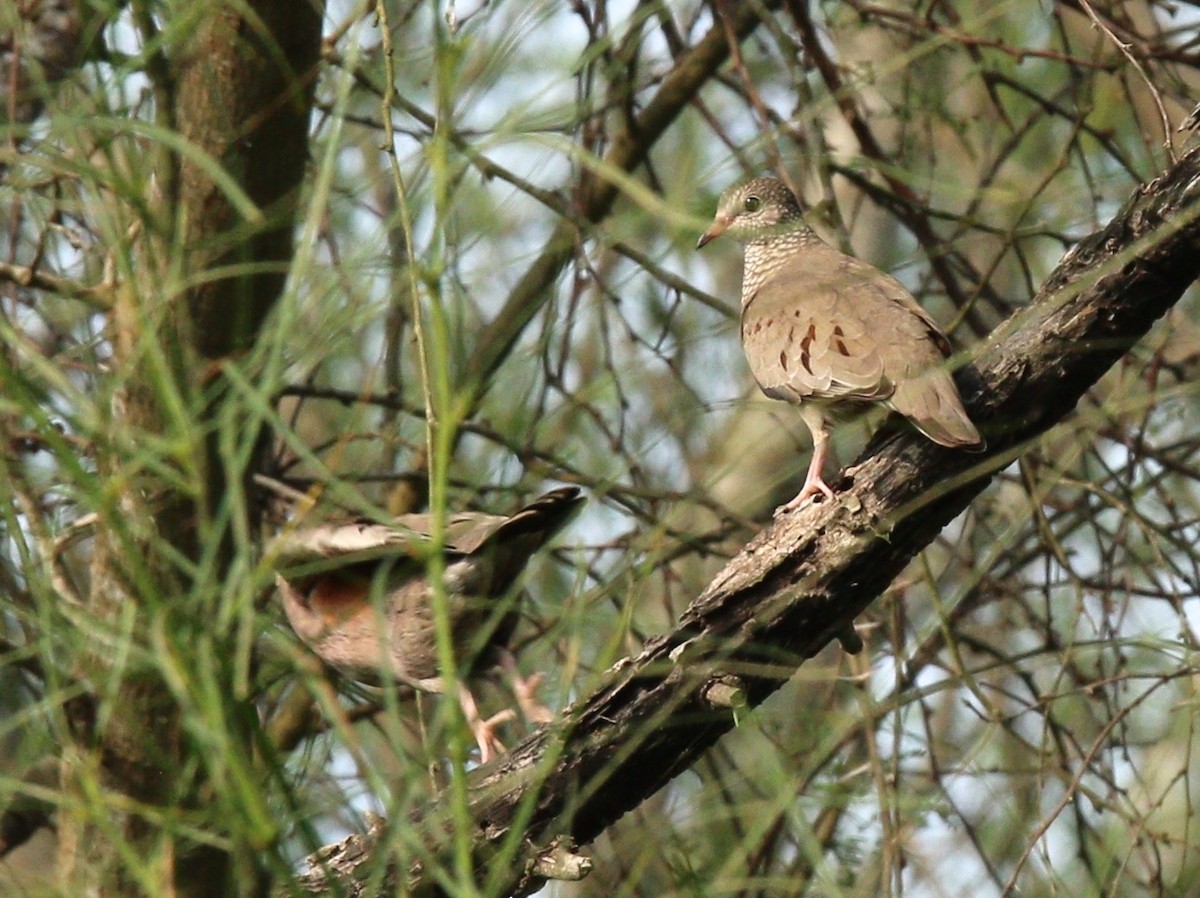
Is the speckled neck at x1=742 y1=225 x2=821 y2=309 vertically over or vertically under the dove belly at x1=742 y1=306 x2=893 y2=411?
over

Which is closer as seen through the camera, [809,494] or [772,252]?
[809,494]

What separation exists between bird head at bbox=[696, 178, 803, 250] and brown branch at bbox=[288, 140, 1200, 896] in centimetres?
215

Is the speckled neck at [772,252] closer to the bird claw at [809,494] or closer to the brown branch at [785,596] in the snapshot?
the bird claw at [809,494]

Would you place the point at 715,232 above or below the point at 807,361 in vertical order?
above

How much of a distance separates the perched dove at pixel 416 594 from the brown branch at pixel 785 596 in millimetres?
554

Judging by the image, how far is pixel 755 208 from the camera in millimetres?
5770

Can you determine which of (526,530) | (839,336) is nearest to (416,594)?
(526,530)

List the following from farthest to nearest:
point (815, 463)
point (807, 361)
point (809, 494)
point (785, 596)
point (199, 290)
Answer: point (807, 361) → point (199, 290) → point (815, 463) → point (809, 494) → point (785, 596)

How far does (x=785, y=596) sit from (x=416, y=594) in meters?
1.50

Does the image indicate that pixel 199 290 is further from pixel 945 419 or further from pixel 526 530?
pixel 945 419

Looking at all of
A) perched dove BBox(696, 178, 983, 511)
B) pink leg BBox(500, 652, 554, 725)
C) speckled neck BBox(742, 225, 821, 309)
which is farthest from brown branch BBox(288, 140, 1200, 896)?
speckled neck BBox(742, 225, 821, 309)

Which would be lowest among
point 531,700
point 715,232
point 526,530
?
point 531,700

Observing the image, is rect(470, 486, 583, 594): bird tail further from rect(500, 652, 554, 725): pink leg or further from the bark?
the bark

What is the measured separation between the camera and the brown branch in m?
3.34
